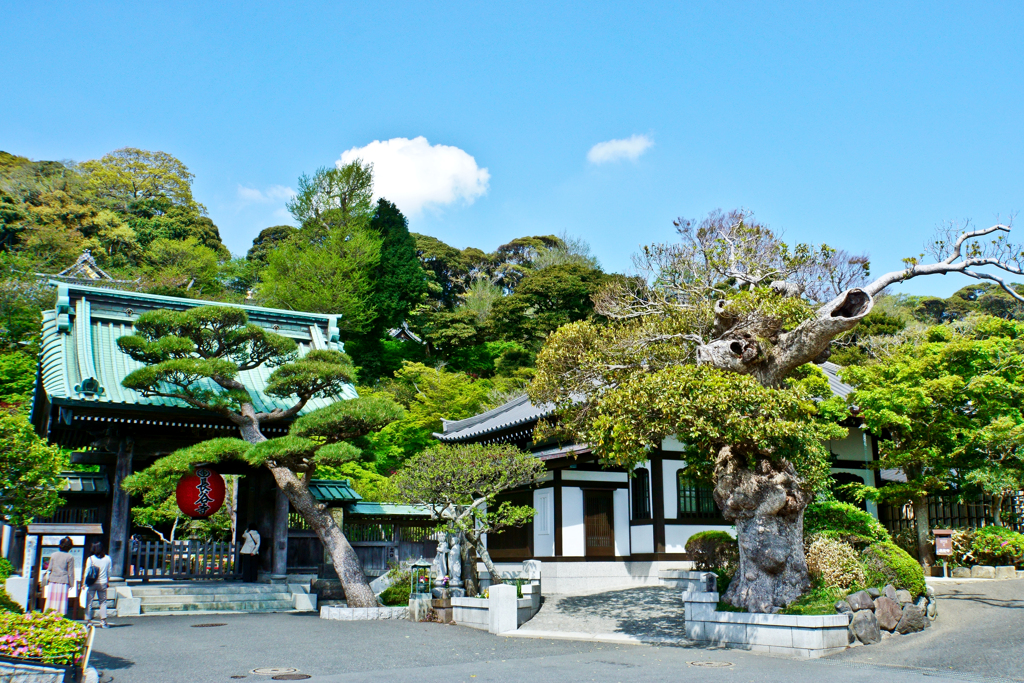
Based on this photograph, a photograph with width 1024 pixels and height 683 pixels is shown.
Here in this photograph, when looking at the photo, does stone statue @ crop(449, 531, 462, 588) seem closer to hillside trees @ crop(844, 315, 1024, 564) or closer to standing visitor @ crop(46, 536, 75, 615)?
standing visitor @ crop(46, 536, 75, 615)

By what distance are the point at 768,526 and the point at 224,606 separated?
12768 mm

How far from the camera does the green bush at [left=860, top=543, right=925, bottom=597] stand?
12.2m

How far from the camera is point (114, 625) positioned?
554 inches

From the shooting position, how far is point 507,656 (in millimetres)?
10984

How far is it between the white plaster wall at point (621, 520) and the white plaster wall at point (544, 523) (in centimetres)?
167

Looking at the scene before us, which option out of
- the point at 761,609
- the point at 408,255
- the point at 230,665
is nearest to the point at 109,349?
the point at 230,665

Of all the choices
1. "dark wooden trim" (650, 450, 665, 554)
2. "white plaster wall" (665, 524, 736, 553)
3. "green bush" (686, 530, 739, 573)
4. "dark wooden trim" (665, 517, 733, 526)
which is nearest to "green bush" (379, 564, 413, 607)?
"dark wooden trim" (650, 450, 665, 554)

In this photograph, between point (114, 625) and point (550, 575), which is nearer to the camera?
point (114, 625)

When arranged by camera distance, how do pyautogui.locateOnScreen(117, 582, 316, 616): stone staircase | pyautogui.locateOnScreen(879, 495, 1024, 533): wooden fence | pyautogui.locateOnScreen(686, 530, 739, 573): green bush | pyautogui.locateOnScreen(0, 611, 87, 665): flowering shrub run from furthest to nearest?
pyautogui.locateOnScreen(879, 495, 1024, 533): wooden fence
pyautogui.locateOnScreen(117, 582, 316, 616): stone staircase
pyautogui.locateOnScreen(686, 530, 739, 573): green bush
pyautogui.locateOnScreen(0, 611, 87, 665): flowering shrub

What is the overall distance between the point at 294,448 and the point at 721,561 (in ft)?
29.4

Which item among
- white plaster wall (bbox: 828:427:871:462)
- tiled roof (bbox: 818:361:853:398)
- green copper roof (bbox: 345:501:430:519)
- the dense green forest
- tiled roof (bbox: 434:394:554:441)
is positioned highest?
the dense green forest

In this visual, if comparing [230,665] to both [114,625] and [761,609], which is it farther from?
[761,609]

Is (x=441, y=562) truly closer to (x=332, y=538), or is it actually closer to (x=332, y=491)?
(x=332, y=538)

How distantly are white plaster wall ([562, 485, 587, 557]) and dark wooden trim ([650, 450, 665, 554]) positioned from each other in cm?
189
